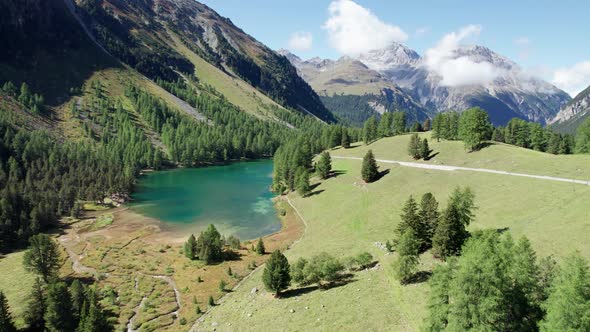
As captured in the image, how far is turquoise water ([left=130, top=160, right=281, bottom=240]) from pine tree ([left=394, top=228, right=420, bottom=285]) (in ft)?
164

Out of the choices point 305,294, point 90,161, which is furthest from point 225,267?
point 90,161

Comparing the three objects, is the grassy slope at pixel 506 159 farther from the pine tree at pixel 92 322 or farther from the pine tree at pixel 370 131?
the pine tree at pixel 92 322

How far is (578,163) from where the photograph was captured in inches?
2699

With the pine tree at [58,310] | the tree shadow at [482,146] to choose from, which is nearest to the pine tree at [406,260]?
the pine tree at [58,310]

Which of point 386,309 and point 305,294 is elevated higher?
point 386,309

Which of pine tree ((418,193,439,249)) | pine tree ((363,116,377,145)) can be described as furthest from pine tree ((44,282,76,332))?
pine tree ((363,116,377,145))

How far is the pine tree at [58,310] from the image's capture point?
45178 mm

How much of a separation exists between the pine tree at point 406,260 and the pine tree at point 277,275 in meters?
16.2

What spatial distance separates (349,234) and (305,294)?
82.4 feet

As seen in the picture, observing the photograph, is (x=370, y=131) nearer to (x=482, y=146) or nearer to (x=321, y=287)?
(x=482, y=146)

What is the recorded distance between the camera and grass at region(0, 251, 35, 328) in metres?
Result: 53.5

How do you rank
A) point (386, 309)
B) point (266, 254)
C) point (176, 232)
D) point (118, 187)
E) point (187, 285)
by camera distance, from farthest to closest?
point (118, 187)
point (176, 232)
point (266, 254)
point (187, 285)
point (386, 309)

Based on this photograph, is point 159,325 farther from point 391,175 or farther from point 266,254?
point 391,175

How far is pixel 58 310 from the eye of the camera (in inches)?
1811
